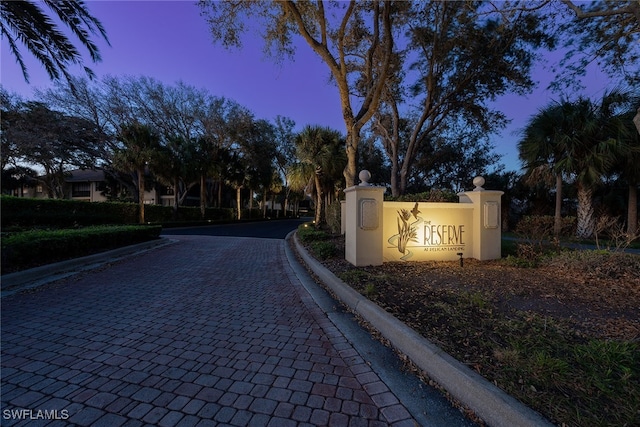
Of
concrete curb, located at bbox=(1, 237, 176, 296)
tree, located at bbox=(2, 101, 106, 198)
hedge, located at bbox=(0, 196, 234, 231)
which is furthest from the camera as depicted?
tree, located at bbox=(2, 101, 106, 198)

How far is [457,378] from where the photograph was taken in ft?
6.98

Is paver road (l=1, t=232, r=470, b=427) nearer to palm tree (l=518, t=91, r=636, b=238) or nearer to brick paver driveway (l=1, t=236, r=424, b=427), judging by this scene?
brick paver driveway (l=1, t=236, r=424, b=427)

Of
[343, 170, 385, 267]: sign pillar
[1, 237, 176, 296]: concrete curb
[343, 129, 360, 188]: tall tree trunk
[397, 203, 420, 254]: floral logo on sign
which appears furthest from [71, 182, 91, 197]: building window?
[397, 203, 420, 254]: floral logo on sign

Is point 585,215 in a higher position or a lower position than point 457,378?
higher

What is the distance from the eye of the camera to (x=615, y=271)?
487 centimetres

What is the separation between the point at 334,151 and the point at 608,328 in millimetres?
13980

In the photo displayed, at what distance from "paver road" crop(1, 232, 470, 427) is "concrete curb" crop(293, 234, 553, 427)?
46 cm

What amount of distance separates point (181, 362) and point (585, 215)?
16569 millimetres

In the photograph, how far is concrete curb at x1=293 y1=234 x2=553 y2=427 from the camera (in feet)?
5.68

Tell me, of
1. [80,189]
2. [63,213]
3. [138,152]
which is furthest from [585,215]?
[80,189]

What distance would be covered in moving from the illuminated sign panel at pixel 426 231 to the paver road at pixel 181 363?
301 centimetres

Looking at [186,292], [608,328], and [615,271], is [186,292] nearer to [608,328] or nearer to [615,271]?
[608,328]

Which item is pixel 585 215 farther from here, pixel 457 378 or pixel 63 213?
pixel 63 213

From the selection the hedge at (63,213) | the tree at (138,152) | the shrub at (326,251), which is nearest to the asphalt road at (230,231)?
the hedge at (63,213)
